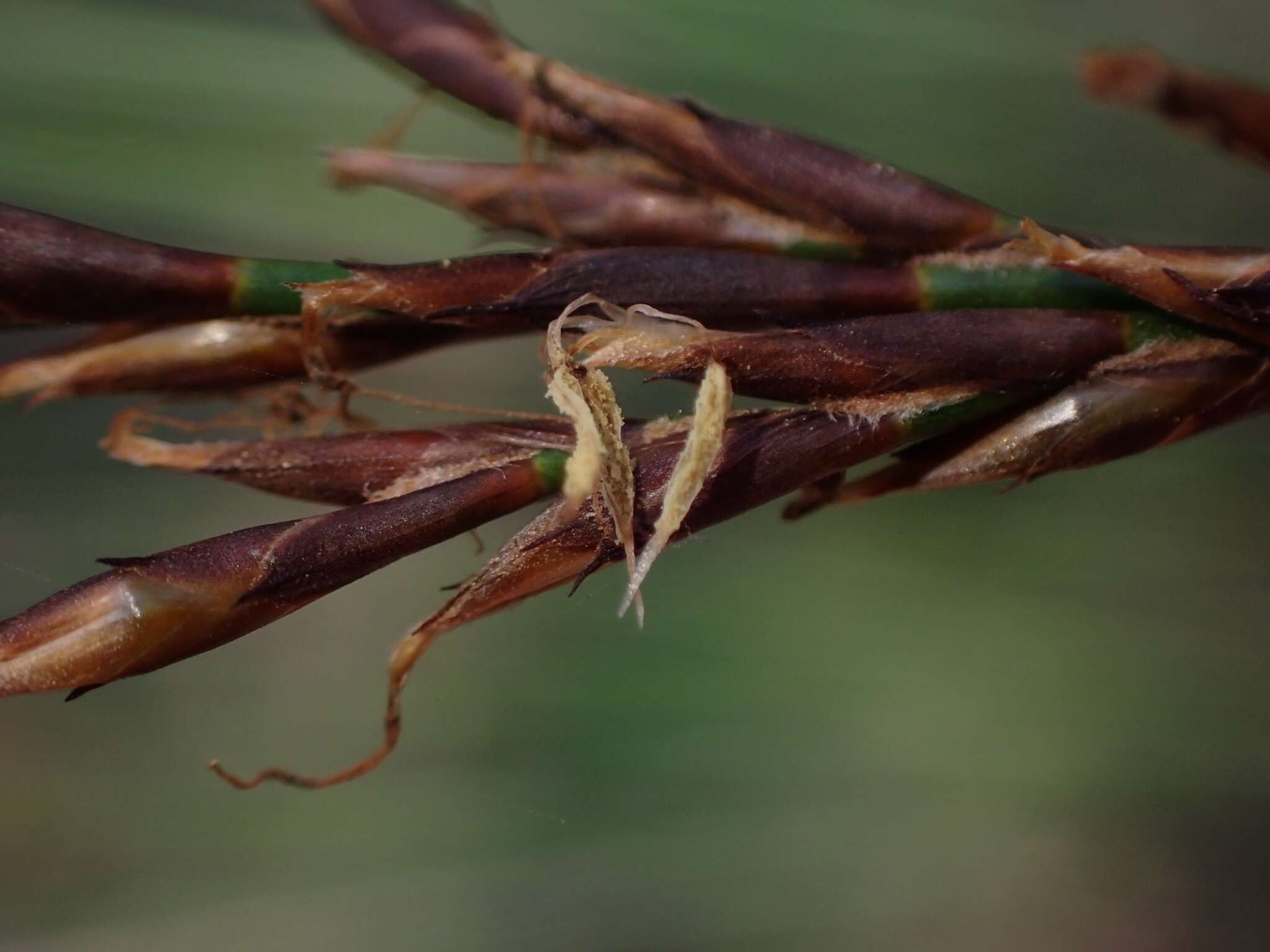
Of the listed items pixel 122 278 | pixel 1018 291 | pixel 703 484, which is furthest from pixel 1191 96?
pixel 122 278

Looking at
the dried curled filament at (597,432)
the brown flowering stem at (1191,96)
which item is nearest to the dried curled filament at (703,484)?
the dried curled filament at (597,432)

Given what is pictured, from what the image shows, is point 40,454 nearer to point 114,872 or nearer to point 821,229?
point 114,872

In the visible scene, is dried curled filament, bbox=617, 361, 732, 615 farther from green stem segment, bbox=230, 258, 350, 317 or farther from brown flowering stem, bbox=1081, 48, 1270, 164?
brown flowering stem, bbox=1081, 48, 1270, 164

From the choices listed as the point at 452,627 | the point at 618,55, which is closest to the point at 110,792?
the point at 452,627

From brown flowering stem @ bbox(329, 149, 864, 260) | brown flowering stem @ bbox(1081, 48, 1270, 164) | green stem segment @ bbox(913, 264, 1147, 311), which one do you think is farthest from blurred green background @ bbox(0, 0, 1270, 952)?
green stem segment @ bbox(913, 264, 1147, 311)

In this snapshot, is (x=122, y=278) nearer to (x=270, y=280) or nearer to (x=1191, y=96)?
(x=270, y=280)

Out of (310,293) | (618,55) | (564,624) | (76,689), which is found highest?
(618,55)

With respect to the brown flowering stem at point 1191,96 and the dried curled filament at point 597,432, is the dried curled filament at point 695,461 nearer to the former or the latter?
the dried curled filament at point 597,432

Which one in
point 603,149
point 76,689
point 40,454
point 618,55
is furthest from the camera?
point 618,55
